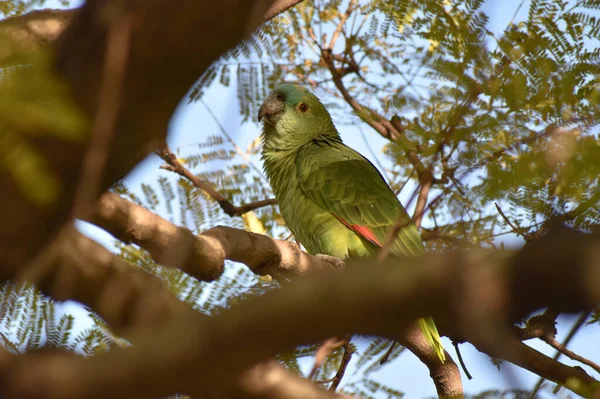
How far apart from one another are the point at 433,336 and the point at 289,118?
2.12 metres

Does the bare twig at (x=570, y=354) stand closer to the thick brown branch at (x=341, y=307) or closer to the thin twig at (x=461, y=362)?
the thin twig at (x=461, y=362)

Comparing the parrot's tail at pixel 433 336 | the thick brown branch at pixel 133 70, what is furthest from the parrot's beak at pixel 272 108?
the thick brown branch at pixel 133 70

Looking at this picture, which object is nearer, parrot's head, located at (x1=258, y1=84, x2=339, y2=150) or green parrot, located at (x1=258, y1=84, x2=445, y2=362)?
green parrot, located at (x1=258, y1=84, x2=445, y2=362)

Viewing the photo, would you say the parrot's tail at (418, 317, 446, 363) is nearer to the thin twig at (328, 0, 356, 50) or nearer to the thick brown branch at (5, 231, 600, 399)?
the thin twig at (328, 0, 356, 50)

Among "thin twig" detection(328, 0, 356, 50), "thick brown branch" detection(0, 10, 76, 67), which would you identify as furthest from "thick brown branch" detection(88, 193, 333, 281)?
"thin twig" detection(328, 0, 356, 50)

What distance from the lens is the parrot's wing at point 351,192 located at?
4023 mm

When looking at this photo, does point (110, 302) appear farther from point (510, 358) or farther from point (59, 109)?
point (510, 358)

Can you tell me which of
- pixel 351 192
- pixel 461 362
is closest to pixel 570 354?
pixel 461 362

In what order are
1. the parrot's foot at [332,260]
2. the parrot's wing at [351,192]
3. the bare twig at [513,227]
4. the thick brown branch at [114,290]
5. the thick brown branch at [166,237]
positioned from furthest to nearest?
the parrot's wing at [351,192] < the parrot's foot at [332,260] < the bare twig at [513,227] < the thick brown branch at [166,237] < the thick brown branch at [114,290]

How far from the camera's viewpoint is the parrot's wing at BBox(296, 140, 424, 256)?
4023mm

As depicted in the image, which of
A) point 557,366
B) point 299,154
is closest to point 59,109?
point 557,366

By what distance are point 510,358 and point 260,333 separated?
0.53 metres

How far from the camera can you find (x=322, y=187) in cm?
419

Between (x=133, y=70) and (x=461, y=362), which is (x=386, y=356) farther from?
A: (x=133, y=70)
